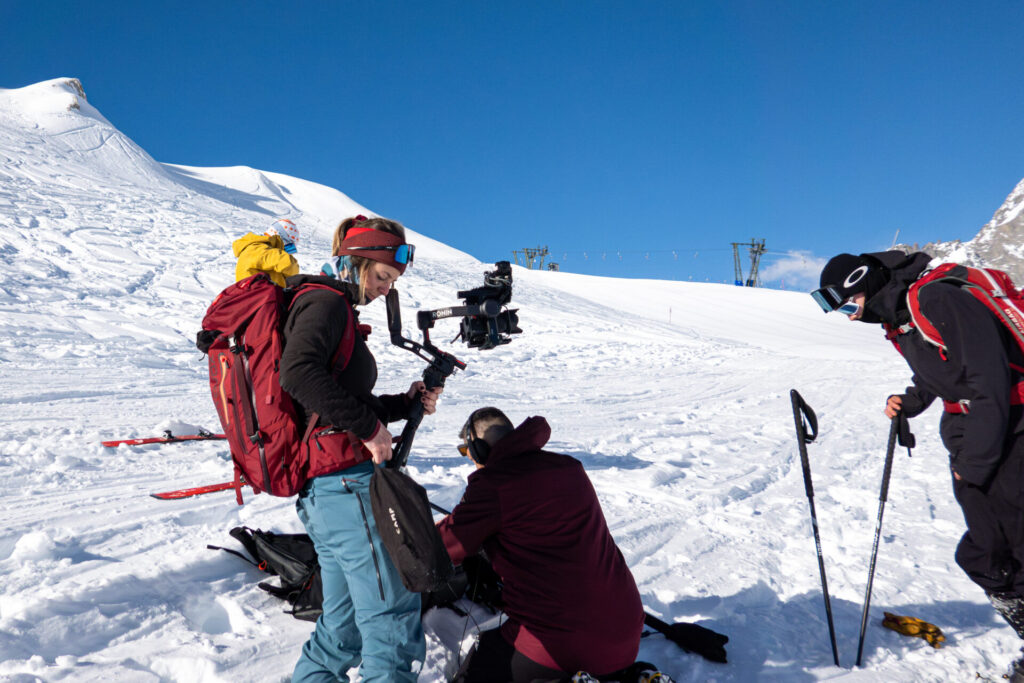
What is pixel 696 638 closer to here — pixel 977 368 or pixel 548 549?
pixel 548 549

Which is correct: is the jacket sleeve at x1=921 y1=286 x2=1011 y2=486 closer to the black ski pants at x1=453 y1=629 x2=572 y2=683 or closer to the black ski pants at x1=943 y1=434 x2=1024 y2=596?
the black ski pants at x1=943 y1=434 x2=1024 y2=596

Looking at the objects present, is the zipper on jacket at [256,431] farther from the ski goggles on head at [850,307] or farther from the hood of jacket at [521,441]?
the ski goggles on head at [850,307]

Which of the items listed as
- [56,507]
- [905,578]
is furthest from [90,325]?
[905,578]

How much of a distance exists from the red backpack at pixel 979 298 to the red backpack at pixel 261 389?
2521 mm

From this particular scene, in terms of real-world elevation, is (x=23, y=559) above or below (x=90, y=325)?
below

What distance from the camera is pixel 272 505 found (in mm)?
4422

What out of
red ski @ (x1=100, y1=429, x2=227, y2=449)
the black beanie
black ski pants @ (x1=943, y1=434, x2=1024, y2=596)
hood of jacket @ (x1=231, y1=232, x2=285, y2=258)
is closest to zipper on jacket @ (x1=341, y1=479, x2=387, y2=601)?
hood of jacket @ (x1=231, y1=232, x2=285, y2=258)

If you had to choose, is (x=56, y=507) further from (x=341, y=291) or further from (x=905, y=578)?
(x=905, y=578)

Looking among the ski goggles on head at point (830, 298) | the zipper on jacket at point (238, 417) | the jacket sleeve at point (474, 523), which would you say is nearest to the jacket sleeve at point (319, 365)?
the zipper on jacket at point (238, 417)

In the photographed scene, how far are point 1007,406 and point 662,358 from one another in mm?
14814

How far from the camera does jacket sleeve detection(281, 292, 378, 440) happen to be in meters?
2.04

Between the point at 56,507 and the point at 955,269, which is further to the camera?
the point at 56,507

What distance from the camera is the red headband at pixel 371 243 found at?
2379 mm

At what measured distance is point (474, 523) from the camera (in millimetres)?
2531
